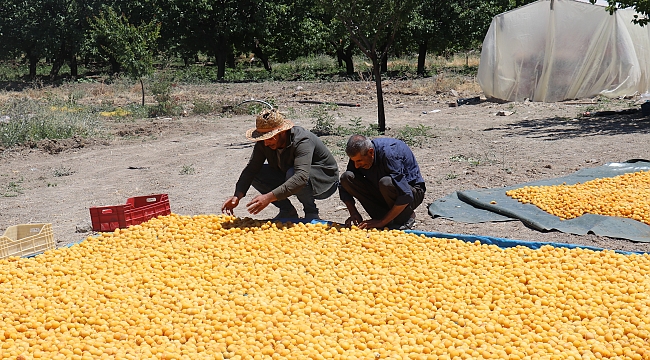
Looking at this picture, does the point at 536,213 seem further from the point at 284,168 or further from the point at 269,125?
the point at 269,125

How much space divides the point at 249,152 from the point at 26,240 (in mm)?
5053

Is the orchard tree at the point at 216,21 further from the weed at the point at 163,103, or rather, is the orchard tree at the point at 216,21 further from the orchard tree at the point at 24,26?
the weed at the point at 163,103

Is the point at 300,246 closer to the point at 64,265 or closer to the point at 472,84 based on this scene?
the point at 64,265

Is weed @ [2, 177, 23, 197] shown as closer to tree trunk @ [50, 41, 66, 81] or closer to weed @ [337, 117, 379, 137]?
weed @ [337, 117, 379, 137]

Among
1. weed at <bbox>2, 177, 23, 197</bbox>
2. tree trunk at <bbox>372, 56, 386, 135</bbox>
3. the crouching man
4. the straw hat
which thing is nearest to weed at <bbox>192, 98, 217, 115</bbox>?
tree trunk at <bbox>372, 56, 386, 135</bbox>

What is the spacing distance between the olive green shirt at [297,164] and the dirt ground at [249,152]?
2.49 ft

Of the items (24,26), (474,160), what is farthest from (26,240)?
(24,26)

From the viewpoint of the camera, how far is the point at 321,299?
3.77 metres

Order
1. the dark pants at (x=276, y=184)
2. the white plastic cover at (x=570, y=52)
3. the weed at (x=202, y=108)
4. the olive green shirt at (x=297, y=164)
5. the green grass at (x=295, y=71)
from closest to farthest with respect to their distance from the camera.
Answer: the olive green shirt at (x=297, y=164) < the dark pants at (x=276, y=184) < the white plastic cover at (x=570, y=52) < the weed at (x=202, y=108) < the green grass at (x=295, y=71)

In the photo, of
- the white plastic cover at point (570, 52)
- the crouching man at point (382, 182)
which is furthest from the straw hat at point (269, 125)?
the white plastic cover at point (570, 52)

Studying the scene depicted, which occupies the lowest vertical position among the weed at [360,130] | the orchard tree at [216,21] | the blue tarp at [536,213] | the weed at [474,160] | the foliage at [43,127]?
the blue tarp at [536,213]

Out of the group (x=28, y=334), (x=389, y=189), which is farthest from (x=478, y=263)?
(x=28, y=334)

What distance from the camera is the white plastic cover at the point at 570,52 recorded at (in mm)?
14742

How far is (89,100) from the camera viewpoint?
19156mm
